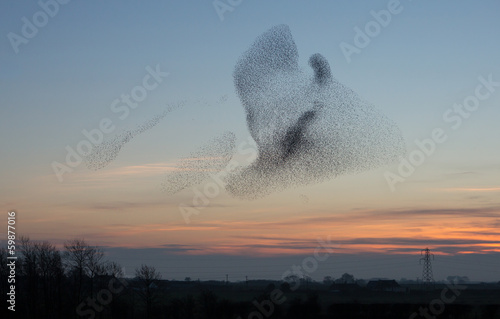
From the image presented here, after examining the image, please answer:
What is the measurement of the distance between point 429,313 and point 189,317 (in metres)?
40.9

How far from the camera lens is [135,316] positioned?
352ft

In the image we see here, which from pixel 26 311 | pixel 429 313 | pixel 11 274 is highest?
pixel 11 274

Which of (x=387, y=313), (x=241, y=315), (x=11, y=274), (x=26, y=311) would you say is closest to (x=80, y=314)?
(x=26, y=311)

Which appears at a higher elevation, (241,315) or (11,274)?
(11,274)

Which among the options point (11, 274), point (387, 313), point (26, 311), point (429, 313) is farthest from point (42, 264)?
point (429, 313)

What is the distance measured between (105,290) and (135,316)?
28.3 ft

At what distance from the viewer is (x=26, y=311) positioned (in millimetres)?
97312

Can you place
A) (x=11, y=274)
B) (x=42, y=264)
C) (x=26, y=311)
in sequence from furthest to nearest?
(x=42, y=264) < (x=11, y=274) < (x=26, y=311)

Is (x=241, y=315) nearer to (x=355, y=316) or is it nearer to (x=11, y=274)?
(x=355, y=316)

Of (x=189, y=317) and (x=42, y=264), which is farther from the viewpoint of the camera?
(x=42, y=264)

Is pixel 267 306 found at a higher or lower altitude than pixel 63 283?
lower

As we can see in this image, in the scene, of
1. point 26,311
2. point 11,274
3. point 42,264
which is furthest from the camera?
point 42,264

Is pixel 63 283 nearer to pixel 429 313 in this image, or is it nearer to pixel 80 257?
pixel 80 257

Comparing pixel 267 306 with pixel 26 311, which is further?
pixel 267 306
